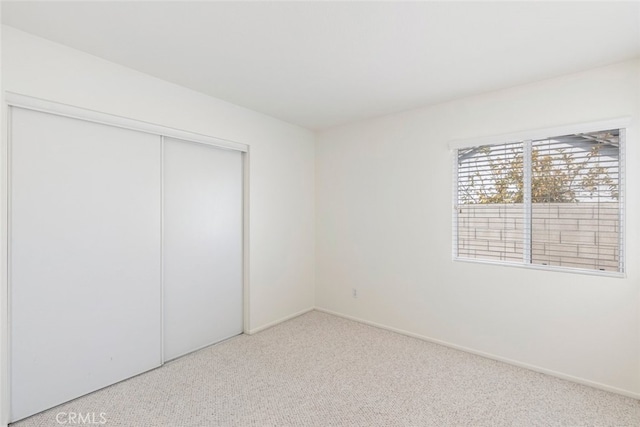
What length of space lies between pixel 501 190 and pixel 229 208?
2.65 metres

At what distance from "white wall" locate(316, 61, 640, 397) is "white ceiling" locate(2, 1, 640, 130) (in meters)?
0.26

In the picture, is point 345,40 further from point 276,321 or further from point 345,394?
point 276,321

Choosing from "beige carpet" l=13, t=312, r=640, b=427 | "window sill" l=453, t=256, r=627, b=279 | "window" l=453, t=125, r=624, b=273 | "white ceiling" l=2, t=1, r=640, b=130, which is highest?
"white ceiling" l=2, t=1, r=640, b=130

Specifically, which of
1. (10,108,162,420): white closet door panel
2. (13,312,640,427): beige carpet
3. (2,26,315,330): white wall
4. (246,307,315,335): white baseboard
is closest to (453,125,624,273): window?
(13,312,640,427): beige carpet

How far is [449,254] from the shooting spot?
3055 millimetres

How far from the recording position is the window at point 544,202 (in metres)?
2.33

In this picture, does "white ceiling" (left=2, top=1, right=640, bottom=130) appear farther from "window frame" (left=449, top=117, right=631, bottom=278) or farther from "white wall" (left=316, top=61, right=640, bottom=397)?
"window frame" (left=449, top=117, right=631, bottom=278)

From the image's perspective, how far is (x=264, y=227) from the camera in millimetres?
3523

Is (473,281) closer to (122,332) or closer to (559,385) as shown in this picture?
(559,385)

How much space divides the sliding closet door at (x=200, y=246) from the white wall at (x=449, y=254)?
1252 mm

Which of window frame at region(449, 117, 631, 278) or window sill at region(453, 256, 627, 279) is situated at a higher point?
window frame at region(449, 117, 631, 278)

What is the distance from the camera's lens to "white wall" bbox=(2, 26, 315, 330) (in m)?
1.98

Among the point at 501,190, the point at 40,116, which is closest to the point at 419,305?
the point at 501,190

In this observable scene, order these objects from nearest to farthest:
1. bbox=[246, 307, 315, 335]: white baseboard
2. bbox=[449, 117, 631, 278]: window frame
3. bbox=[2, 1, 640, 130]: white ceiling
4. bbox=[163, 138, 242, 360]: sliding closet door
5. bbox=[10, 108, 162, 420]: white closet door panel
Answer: bbox=[2, 1, 640, 130]: white ceiling, bbox=[10, 108, 162, 420]: white closet door panel, bbox=[449, 117, 631, 278]: window frame, bbox=[163, 138, 242, 360]: sliding closet door, bbox=[246, 307, 315, 335]: white baseboard
